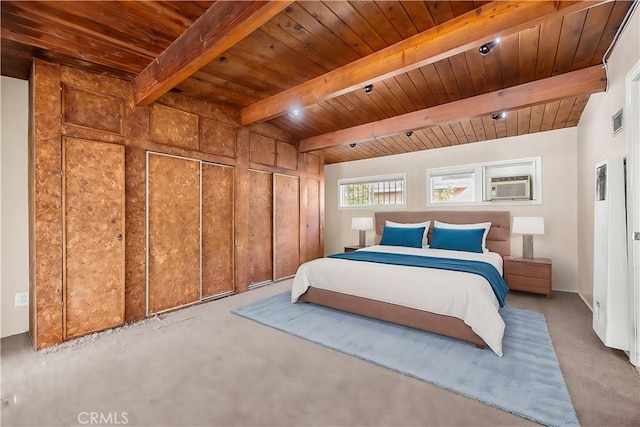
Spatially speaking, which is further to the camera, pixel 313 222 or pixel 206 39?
pixel 313 222

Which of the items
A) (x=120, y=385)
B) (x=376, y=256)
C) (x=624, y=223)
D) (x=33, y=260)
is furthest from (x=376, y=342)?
(x=33, y=260)

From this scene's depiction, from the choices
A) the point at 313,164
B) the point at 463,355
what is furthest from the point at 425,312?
the point at 313,164

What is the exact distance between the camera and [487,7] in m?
1.98

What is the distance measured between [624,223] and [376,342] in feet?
7.23

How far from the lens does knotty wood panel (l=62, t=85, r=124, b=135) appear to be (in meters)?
2.66

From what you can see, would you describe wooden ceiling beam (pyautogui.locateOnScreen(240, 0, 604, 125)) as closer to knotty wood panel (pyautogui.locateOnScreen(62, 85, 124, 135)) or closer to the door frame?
the door frame

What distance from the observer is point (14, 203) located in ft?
8.90

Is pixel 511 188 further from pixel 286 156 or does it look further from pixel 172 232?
pixel 172 232

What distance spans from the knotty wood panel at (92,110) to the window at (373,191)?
4383 mm

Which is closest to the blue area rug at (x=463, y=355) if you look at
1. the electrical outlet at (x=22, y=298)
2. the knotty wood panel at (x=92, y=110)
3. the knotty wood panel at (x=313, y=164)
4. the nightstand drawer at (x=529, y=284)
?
the nightstand drawer at (x=529, y=284)

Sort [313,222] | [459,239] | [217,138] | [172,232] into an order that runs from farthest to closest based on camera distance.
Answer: [313,222] → [459,239] → [217,138] → [172,232]

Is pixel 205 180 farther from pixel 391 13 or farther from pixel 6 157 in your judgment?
pixel 391 13

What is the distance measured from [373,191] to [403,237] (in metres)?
1.61

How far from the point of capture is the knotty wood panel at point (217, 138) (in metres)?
3.75
